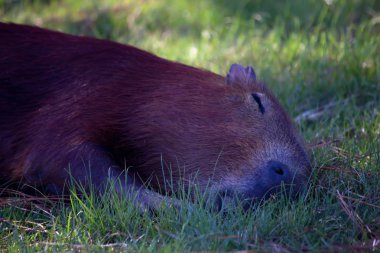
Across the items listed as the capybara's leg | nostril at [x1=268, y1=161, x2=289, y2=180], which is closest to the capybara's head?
nostril at [x1=268, y1=161, x2=289, y2=180]

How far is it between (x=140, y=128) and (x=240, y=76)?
2.18ft

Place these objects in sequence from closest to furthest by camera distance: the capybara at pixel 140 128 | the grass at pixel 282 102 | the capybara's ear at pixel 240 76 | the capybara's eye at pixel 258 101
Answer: the grass at pixel 282 102 < the capybara at pixel 140 128 < the capybara's eye at pixel 258 101 < the capybara's ear at pixel 240 76

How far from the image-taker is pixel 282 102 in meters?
5.12

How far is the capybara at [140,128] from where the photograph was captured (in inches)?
138

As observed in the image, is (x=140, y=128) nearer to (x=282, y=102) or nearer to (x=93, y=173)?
(x=93, y=173)

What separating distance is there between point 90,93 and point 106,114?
166mm

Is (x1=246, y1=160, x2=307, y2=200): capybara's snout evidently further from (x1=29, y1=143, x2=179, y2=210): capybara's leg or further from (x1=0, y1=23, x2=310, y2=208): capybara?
(x1=29, y1=143, x2=179, y2=210): capybara's leg

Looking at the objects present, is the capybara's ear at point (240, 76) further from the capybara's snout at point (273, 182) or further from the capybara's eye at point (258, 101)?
the capybara's snout at point (273, 182)

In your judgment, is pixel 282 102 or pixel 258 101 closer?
pixel 258 101

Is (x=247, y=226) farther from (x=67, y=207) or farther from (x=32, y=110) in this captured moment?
(x=32, y=110)

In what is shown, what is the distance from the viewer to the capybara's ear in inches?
152

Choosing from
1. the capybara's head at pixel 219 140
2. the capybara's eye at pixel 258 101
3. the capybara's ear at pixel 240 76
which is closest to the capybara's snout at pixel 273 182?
the capybara's head at pixel 219 140

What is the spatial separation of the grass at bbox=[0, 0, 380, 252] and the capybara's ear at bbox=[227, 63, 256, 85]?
0.60 metres

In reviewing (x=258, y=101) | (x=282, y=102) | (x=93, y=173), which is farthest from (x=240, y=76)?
(x=282, y=102)
